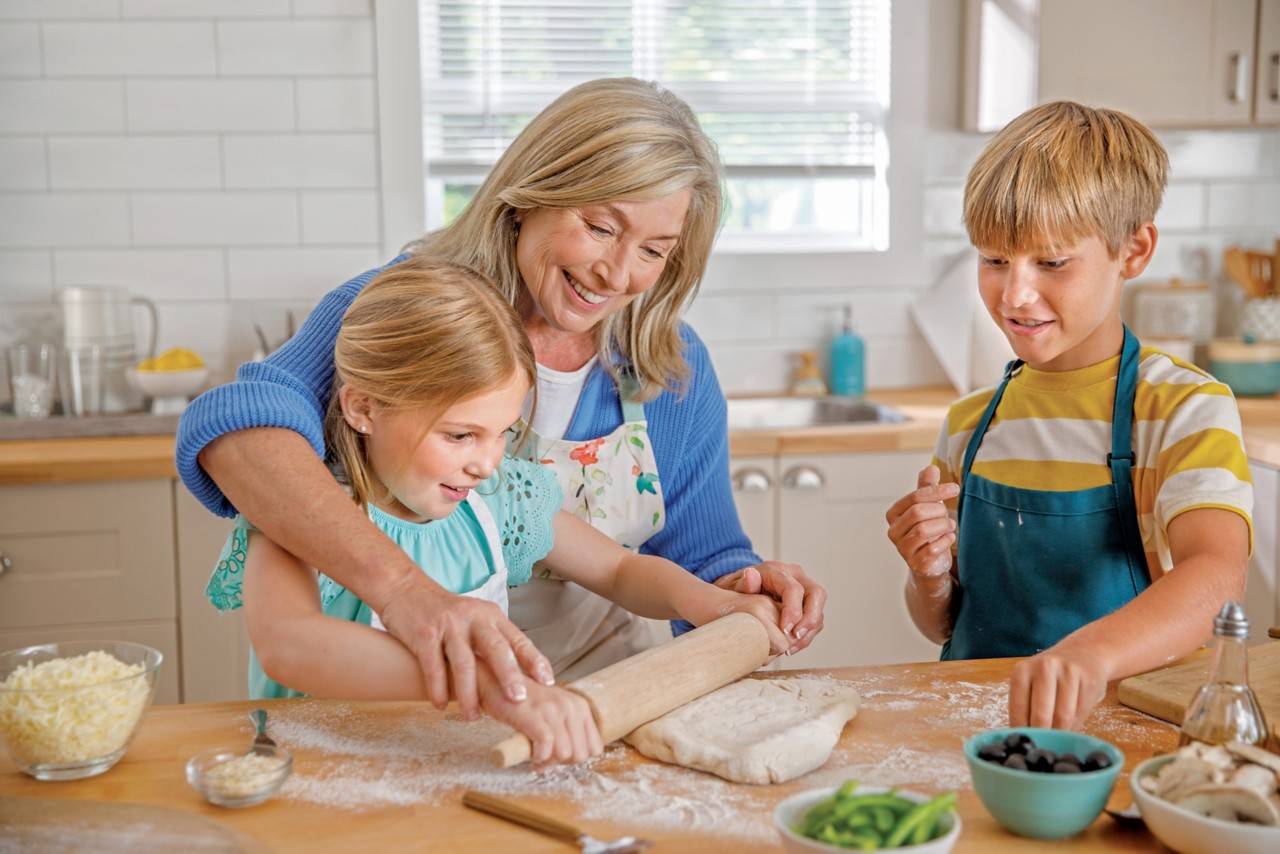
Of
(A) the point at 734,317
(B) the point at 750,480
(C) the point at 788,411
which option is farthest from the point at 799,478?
(A) the point at 734,317

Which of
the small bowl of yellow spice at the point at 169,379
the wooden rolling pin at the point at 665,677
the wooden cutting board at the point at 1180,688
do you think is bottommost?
the wooden cutting board at the point at 1180,688

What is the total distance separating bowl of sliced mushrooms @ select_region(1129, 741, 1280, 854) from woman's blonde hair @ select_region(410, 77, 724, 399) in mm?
957

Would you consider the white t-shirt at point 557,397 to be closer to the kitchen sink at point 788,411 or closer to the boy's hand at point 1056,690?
the boy's hand at point 1056,690

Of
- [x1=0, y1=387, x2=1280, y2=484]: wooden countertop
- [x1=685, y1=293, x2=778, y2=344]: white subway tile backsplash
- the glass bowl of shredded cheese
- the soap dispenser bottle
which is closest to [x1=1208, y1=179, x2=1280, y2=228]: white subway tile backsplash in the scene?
[x1=0, y1=387, x2=1280, y2=484]: wooden countertop

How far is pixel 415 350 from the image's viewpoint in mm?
1399

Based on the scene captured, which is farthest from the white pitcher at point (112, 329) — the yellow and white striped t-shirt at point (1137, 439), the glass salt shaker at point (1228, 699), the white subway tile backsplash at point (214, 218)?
the glass salt shaker at point (1228, 699)

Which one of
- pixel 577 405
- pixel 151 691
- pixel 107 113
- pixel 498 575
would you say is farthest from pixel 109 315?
pixel 151 691

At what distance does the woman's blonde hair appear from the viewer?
1.64 metres

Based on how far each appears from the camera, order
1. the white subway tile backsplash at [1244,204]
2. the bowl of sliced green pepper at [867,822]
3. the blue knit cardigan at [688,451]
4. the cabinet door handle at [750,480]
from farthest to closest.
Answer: the white subway tile backsplash at [1244,204] → the cabinet door handle at [750,480] → the blue knit cardigan at [688,451] → the bowl of sliced green pepper at [867,822]

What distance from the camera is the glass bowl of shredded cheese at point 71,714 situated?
113 cm

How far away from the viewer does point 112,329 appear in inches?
122

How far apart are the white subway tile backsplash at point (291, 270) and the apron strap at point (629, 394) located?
147cm

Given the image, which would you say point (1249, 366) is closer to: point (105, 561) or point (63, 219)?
point (105, 561)

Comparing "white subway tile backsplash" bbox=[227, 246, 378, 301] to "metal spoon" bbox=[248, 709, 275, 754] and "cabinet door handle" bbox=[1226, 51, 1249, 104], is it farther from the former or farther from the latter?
"cabinet door handle" bbox=[1226, 51, 1249, 104]
